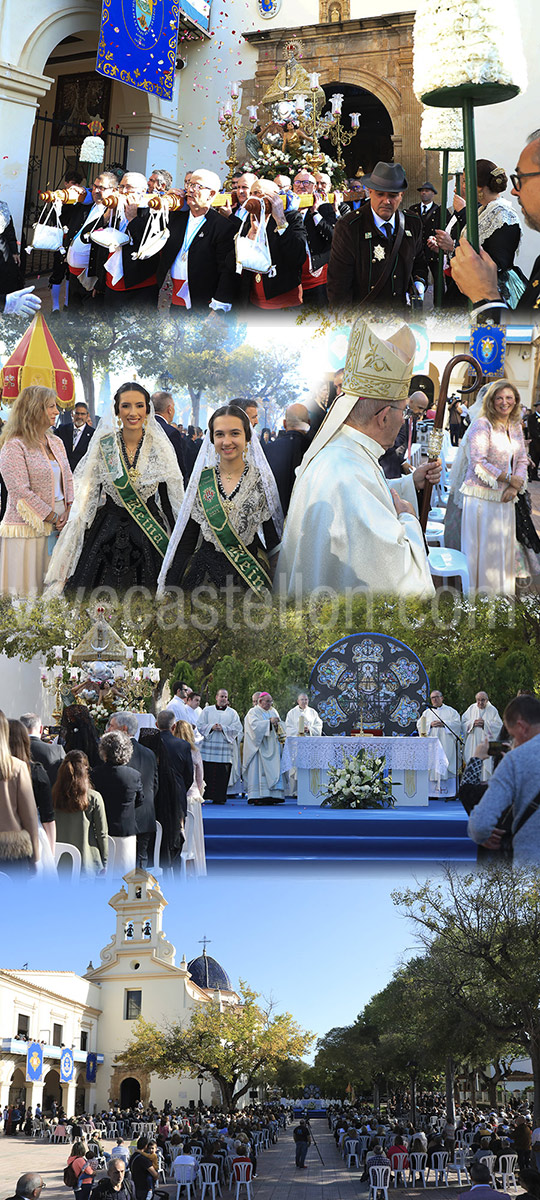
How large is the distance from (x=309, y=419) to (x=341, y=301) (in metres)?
1.81

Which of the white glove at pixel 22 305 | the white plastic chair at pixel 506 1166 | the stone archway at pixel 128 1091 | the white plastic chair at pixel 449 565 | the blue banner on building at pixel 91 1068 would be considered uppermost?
the white glove at pixel 22 305

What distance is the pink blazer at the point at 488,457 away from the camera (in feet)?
25.8

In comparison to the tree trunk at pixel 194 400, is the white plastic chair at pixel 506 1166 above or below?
below

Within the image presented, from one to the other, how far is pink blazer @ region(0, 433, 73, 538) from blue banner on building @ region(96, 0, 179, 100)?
970 centimetres

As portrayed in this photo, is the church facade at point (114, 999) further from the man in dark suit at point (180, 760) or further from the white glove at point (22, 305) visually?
the white glove at point (22, 305)

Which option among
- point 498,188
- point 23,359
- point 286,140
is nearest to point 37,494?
point 23,359

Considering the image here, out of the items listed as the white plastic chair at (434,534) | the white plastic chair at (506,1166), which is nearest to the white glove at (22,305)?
the white plastic chair at (434,534)

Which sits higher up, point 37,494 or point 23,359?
point 23,359

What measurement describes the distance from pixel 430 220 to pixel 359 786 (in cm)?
644

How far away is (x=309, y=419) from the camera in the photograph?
815 centimetres

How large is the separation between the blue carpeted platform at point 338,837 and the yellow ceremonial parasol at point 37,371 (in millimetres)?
3245

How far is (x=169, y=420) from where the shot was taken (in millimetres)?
8414

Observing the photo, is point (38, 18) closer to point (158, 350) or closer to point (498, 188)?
point (498, 188)

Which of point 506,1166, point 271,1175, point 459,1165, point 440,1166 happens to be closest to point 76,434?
point 506,1166
